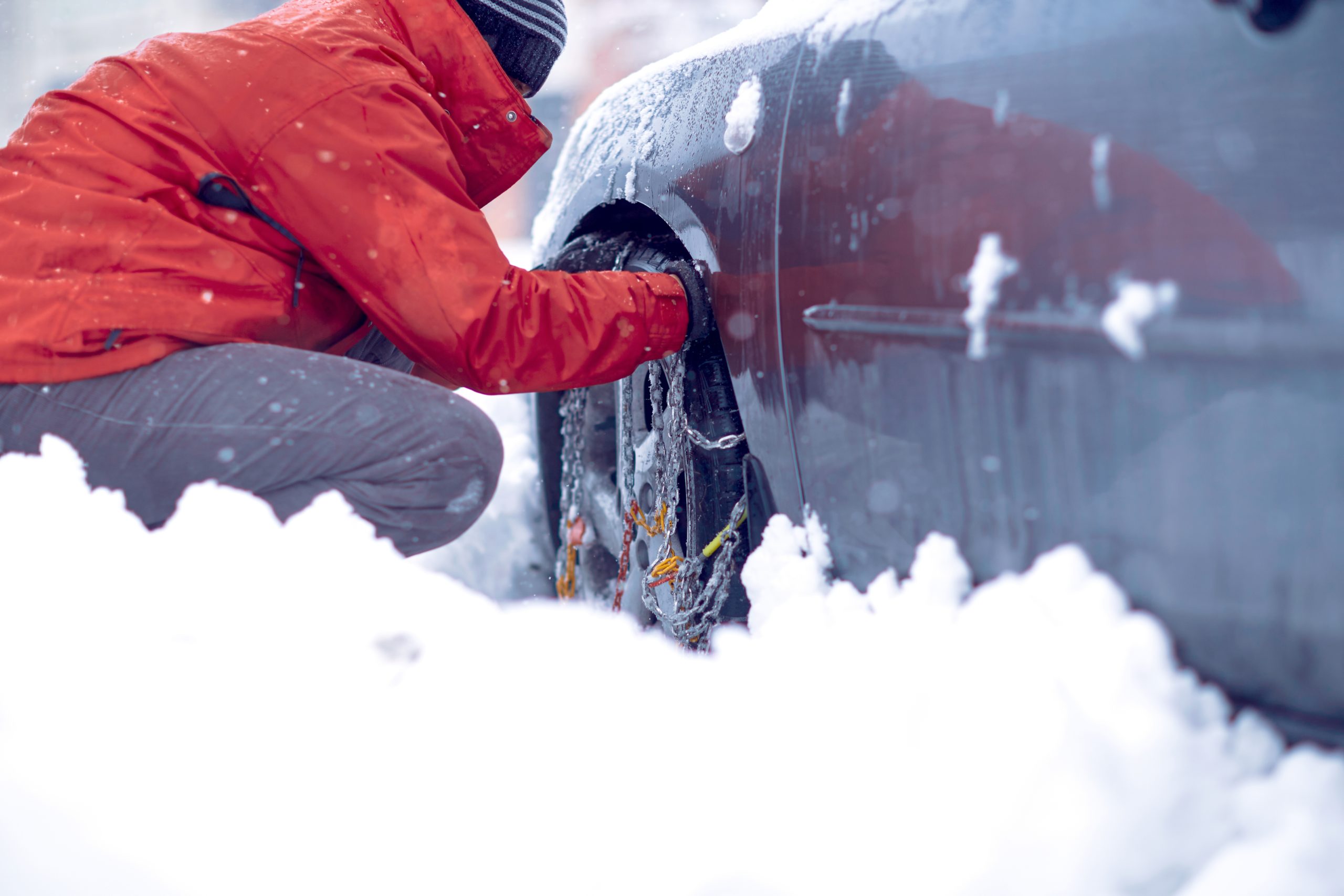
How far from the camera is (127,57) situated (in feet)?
4.81

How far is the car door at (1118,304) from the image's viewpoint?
76cm

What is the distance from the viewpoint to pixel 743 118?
1365 millimetres

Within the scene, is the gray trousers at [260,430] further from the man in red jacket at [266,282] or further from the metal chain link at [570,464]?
the metal chain link at [570,464]

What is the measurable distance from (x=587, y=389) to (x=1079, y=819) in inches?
61.9

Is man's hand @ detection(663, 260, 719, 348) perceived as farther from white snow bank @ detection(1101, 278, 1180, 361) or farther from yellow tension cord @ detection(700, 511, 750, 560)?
white snow bank @ detection(1101, 278, 1180, 361)

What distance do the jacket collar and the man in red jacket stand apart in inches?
2.1

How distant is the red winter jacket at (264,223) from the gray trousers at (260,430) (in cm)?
5

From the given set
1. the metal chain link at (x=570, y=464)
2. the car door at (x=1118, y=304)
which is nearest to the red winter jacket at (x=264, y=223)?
the car door at (x=1118, y=304)

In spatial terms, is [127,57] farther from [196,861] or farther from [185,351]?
[196,861]

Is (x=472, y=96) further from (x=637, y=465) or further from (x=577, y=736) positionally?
(x=577, y=736)

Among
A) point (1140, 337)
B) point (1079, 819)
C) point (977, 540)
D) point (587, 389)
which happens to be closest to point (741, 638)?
point (977, 540)

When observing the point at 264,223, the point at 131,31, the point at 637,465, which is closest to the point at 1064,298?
the point at 637,465

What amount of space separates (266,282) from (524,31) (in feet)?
2.03

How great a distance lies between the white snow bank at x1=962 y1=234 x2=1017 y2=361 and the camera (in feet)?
3.05
